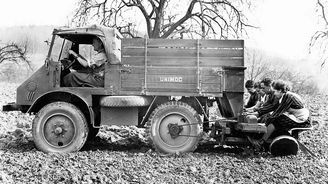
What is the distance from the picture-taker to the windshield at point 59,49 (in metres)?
8.43

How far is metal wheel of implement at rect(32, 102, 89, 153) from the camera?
7969 millimetres

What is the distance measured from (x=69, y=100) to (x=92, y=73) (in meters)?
0.70

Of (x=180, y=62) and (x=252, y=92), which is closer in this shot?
(x=180, y=62)

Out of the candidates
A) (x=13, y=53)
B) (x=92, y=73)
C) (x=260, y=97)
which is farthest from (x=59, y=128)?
(x=13, y=53)

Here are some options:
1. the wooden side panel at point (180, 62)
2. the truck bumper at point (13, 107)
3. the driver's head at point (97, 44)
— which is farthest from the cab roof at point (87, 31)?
the truck bumper at point (13, 107)

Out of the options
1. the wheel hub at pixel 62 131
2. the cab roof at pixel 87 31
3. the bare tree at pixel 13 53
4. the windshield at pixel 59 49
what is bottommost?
the wheel hub at pixel 62 131

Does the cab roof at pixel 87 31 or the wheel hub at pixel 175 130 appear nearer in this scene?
the wheel hub at pixel 175 130

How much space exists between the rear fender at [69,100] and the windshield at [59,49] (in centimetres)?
71

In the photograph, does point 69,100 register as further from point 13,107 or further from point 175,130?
point 175,130

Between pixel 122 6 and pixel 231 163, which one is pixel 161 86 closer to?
pixel 231 163

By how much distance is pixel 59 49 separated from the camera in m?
8.52

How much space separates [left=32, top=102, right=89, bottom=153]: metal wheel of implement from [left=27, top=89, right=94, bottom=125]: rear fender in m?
0.20

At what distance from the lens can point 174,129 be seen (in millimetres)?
8062

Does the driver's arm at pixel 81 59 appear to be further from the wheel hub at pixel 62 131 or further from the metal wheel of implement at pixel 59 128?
the wheel hub at pixel 62 131
